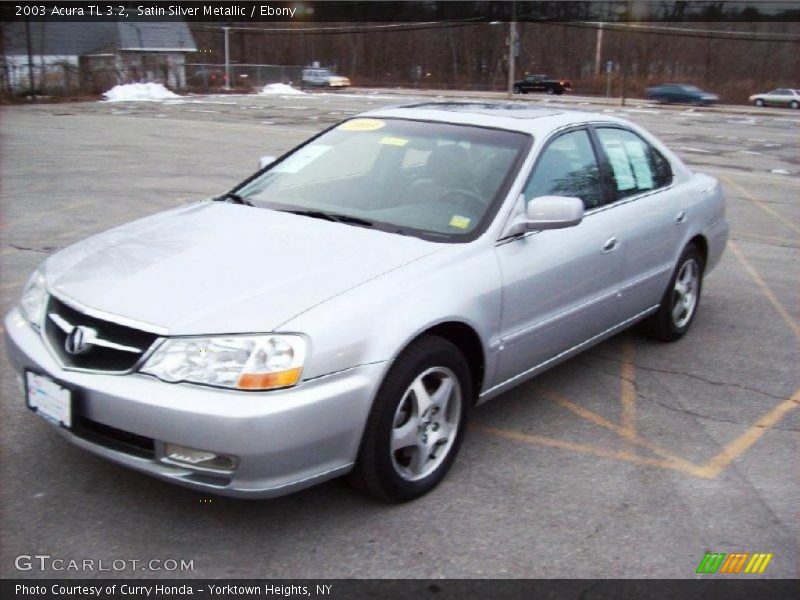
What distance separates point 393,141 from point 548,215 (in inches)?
42.7

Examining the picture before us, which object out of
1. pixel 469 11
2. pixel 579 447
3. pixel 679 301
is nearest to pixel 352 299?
pixel 579 447

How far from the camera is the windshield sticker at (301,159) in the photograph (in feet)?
14.8

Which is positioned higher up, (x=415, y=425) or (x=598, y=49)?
(x=598, y=49)

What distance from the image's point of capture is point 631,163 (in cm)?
498

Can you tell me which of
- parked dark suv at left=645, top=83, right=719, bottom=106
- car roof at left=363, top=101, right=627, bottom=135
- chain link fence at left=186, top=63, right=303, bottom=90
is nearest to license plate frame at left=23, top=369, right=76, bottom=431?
car roof at left=363, top=101, right=627, bottom=135

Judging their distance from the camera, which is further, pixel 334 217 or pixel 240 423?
pixel 334 217

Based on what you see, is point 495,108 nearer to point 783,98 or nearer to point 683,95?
point 683,95

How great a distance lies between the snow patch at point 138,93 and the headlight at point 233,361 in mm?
36751

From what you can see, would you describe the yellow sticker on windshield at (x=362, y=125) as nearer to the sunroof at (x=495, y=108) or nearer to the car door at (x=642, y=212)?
the sunroof at (x=495, y=108)

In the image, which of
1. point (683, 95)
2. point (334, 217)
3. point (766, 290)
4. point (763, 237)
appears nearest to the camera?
point (334, 217)

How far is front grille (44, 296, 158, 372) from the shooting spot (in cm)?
286

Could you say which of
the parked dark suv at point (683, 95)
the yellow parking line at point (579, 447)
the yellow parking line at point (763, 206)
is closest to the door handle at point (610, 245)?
the yellow parking line at point (579, 447)

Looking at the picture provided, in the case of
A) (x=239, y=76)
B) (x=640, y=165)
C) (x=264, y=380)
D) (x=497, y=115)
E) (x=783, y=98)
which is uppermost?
(x=239, y=76)

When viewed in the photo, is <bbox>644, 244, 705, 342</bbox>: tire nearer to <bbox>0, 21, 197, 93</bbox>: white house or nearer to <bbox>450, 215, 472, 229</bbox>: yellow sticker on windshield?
<bbox>450, 215, 472, 229</bbox>: yellow sticker on windshield
